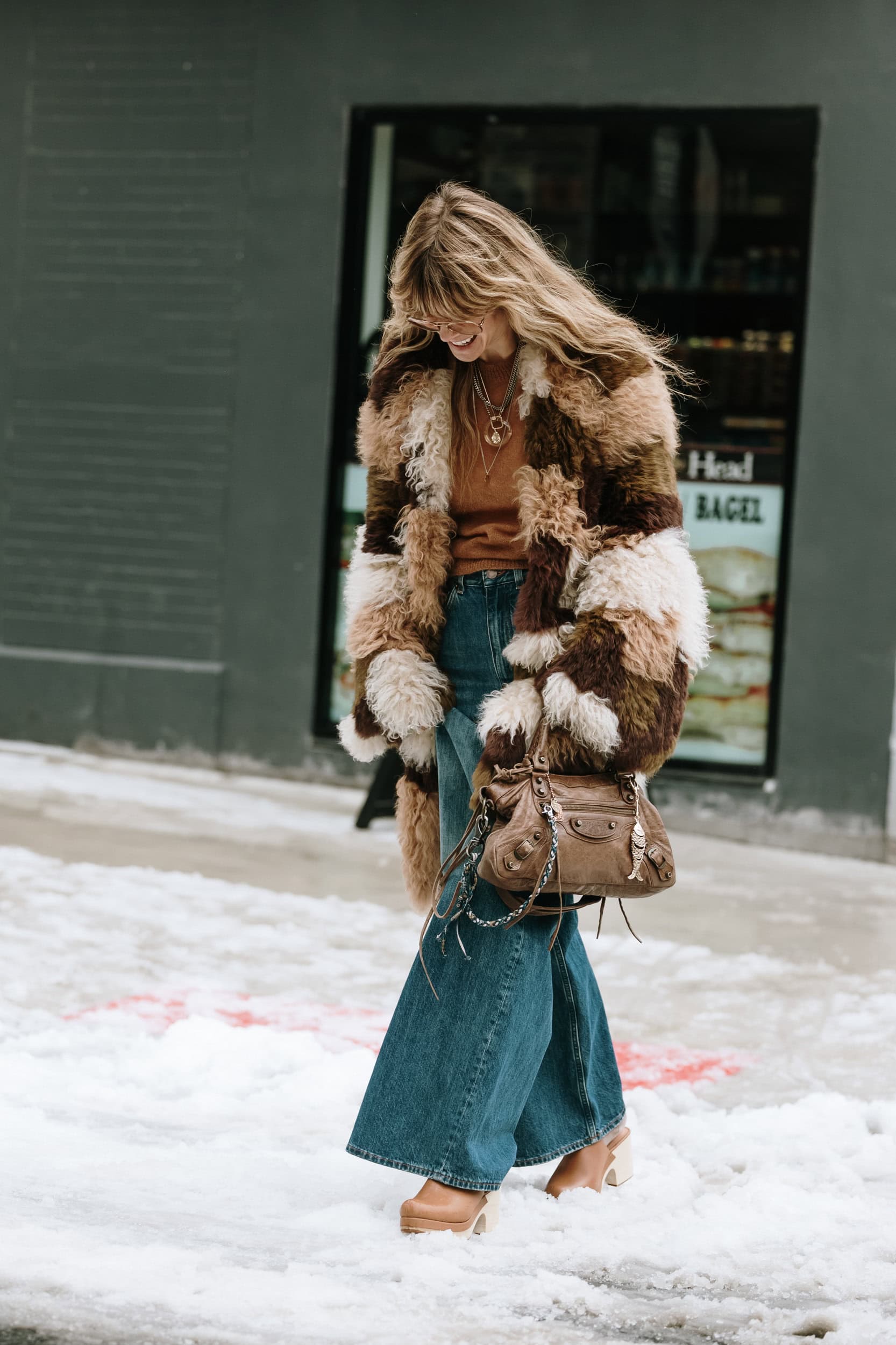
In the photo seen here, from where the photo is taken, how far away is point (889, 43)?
25.3 ft

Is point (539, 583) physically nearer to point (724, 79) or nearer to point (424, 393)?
point (424, 393)

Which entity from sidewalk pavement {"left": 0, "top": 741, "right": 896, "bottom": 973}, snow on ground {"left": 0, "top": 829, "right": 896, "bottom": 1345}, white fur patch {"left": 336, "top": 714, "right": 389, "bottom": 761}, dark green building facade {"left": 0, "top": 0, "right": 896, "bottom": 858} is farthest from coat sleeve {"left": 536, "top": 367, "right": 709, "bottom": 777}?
dark green building facade {"left": 0, "top": 0, "right": 896, "bottom": 858}

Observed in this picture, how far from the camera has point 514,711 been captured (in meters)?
3.22

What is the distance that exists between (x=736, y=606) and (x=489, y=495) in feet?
16.5

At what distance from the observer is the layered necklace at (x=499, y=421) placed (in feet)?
11.0

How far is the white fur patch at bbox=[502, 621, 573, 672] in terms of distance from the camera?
3242 millimetres

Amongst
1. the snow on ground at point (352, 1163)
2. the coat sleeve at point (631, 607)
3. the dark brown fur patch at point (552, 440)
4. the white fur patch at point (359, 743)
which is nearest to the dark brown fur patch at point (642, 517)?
the coat sleeve at point (631, 607)

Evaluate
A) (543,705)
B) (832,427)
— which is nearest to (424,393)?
(543,705)

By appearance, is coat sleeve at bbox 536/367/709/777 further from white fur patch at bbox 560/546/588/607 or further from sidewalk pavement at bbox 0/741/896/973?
sidewalk pavement at bbox 0/741/896/973

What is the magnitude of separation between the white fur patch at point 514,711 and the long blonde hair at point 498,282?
0.55 metres

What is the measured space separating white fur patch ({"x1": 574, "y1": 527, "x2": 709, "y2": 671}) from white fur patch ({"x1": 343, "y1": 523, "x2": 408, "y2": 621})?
16.3 inches

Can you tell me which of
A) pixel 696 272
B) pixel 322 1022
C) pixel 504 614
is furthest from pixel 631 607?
pixel 696 272

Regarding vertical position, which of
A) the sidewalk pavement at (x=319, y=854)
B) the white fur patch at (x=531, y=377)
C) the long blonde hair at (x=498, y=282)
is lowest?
the sidewalk pavement at (x=319, y=854)

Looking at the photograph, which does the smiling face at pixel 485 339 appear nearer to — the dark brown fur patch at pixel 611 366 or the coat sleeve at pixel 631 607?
the dark brown fur patch at pixel 611 366
